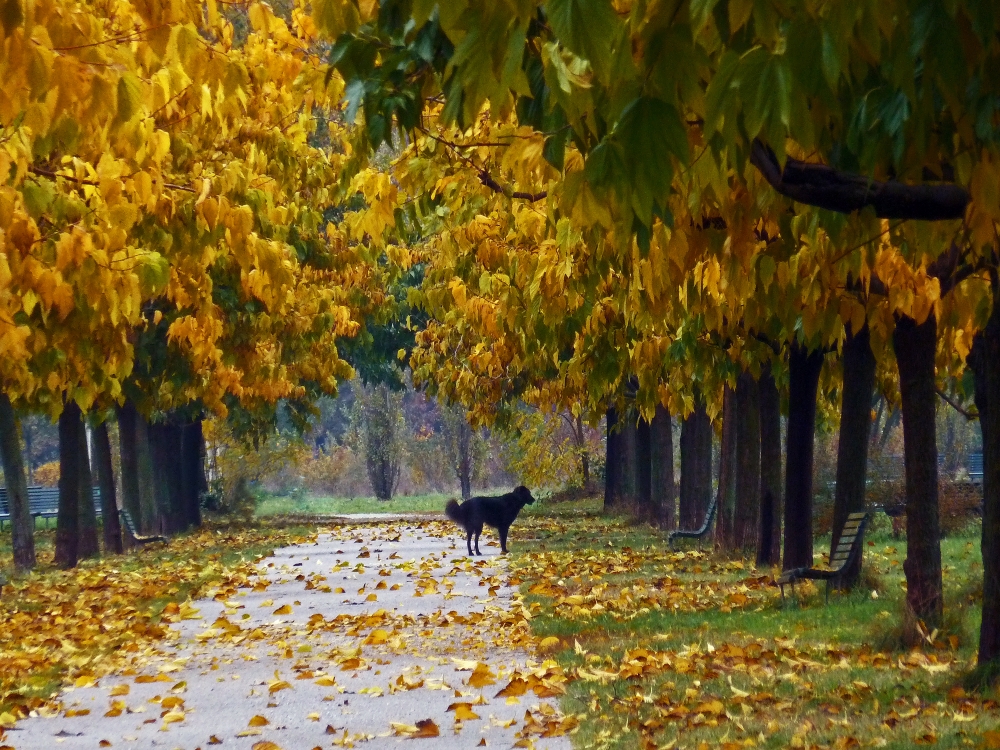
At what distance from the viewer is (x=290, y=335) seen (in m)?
25.4

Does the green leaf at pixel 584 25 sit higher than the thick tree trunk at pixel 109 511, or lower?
higher

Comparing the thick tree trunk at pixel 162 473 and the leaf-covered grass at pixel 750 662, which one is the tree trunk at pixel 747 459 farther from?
the thick tree trunk at pixel 162 473

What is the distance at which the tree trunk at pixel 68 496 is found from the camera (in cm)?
2366

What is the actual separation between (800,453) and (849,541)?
252 cm

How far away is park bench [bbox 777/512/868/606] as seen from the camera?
13.2 metres

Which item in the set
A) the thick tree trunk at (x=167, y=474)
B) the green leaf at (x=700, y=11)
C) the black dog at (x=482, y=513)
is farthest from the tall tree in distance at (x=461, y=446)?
the green leaf at (x=700, y=11)

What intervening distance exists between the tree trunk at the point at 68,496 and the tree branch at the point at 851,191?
759 inches

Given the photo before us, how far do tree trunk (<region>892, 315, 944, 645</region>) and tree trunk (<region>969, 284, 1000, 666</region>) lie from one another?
2.07 m

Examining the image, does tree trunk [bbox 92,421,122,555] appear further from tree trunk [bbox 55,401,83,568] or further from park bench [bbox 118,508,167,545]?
tree trunk [bbox 55,401,83,568]

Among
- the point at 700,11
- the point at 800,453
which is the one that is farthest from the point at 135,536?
the point at 700,11

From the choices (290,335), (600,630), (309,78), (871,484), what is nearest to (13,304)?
(309,78)

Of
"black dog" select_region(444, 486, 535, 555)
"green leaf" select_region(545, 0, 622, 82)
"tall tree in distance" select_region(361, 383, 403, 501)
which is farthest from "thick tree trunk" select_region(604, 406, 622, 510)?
"green leaf" select_region(545, 0, 622, 82)

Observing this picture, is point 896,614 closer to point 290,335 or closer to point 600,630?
point 600,630

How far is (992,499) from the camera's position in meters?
9.02
